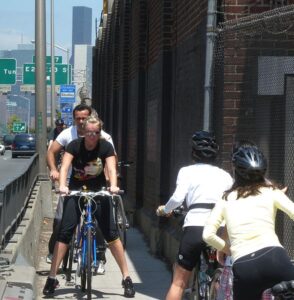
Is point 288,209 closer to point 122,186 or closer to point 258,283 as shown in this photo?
point 258,283

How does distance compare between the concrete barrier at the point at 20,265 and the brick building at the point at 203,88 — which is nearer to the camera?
the concrete barrier at the point at 20,265

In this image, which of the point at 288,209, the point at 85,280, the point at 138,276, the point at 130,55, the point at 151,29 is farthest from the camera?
the point at 130,55

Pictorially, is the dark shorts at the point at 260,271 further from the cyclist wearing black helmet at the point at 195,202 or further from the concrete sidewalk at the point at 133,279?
the concrete sidewalk at the point at 133,279

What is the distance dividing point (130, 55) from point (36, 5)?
2721 millimetres

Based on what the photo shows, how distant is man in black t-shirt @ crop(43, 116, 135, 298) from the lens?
8.84 m

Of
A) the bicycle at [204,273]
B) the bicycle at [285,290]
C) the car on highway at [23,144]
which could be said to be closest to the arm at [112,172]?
the bicycle at [204,273]

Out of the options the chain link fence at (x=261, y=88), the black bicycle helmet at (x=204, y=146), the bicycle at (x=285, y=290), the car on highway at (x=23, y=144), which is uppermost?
the chain link fence at (x=261, y=88)

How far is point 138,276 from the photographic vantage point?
10.7 meters

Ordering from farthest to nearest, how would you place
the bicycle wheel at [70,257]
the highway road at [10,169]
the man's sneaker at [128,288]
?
the highway road at [10,169] < the bicycle wheel at [70,257] < the man's sneaker at [128,288]

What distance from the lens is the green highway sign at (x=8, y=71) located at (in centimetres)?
4438

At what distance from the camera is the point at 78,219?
8.99 metres

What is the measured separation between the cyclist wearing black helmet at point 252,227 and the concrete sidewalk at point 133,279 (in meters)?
4.06

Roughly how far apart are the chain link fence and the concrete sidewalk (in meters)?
Answer: 2.11

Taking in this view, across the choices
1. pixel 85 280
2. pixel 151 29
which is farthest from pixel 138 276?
pixel 151 29
